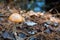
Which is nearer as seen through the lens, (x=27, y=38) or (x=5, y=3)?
(x=27, y=38)

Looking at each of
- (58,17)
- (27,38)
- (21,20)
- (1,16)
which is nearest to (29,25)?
(21,20)

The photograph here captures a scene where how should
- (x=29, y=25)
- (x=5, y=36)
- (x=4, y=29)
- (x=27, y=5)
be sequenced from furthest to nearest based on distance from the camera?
(x=27, y=5) < (x=29, y=25) < (x=4, y=29) < (x=5, y=36)

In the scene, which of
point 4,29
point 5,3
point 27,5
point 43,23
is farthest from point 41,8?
point 4,29

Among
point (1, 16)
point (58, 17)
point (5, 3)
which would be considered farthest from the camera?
point (5, 3)

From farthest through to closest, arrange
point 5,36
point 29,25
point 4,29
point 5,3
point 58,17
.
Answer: point 5,3
point 58,17
point 29,25
point 4,29
point 5,36

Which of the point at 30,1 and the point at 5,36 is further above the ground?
the point at 5,36

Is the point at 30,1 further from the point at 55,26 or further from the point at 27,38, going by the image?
the point at 27,38

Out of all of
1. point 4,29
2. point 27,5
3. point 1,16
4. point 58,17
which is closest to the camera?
point 4,29

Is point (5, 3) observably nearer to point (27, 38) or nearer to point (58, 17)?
point (58, 17)

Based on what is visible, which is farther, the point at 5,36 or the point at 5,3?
the point at 5,3
